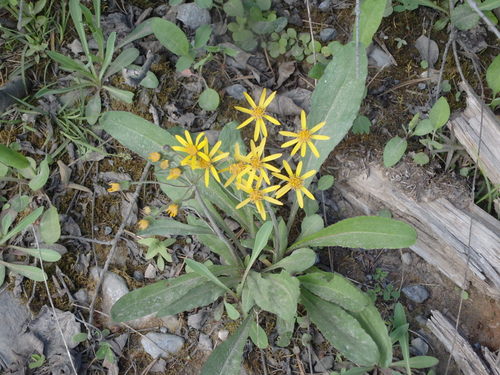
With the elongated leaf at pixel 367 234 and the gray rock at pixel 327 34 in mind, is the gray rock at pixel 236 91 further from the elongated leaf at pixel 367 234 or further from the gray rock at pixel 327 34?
the elongated leaf at pixel 367 234

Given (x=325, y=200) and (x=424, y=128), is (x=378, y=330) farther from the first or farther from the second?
(x=424, y=128)

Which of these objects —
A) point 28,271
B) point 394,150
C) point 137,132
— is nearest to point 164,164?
point 137,132

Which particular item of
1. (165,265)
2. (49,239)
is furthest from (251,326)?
(49,239)

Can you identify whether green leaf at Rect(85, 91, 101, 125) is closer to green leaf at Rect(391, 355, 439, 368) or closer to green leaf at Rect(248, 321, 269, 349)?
green leaf at Rect(248, 321, 269, 349)

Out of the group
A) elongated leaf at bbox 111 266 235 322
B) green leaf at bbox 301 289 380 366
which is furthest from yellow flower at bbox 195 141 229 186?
green leaf at bbox 301 289 380 366

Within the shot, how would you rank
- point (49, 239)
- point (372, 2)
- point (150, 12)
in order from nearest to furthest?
point (372, 2)
point (49, 239)
point (150, 12)

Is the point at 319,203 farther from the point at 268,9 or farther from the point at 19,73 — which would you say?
the point at 19,73
